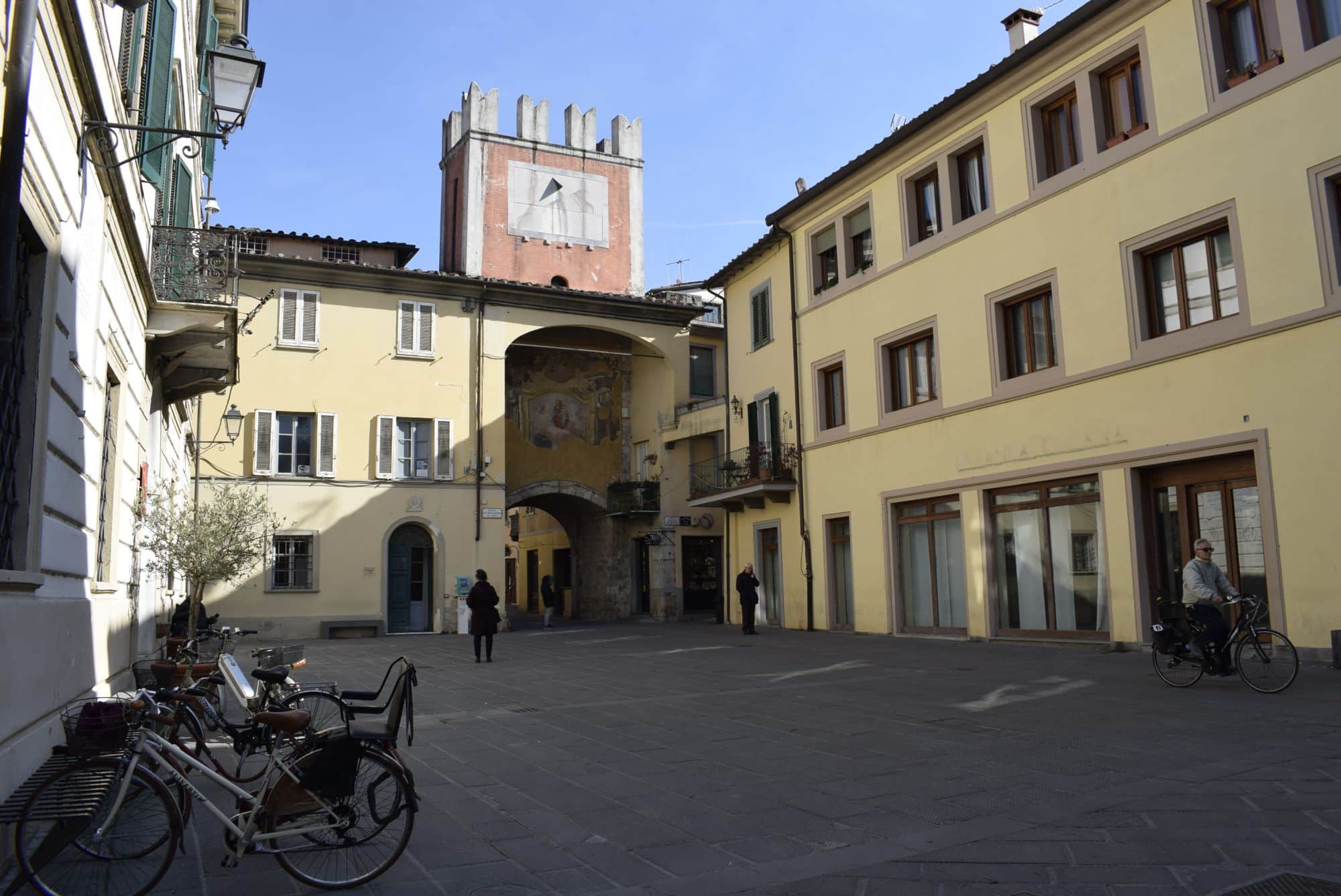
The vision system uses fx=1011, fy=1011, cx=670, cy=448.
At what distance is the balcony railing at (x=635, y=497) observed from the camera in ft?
98.9

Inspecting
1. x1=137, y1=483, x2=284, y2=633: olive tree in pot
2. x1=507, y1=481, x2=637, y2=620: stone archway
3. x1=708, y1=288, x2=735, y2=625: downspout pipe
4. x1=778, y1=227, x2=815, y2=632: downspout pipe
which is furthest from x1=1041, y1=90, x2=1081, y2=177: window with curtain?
x1=507, y1=481, x2=637, y2=620: stone archway

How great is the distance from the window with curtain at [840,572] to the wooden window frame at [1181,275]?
26.0 ft

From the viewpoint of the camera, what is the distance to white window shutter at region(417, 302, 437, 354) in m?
27.0

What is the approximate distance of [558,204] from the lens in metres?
33.4

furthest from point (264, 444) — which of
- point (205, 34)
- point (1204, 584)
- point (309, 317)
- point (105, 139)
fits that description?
point (1204, 584)

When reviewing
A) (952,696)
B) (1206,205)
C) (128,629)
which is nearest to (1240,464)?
(1206,205)

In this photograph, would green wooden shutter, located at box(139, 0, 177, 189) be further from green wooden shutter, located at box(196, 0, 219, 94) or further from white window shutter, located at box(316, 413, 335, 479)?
white window shutter, located at box(316, 413, 335, 479)

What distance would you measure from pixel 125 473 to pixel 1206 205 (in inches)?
512

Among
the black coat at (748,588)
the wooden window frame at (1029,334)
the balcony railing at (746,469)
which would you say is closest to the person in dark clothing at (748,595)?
the black coat at (748,588)

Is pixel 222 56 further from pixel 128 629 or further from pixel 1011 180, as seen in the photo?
pixel 1011 180

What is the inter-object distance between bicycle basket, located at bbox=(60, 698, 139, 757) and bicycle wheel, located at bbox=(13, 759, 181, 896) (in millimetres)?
87

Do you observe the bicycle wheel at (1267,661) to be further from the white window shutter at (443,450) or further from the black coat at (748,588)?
the white window shutter at (443,450)

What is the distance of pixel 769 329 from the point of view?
2378 cm

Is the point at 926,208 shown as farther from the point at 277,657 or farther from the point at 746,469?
the point at 277,657
